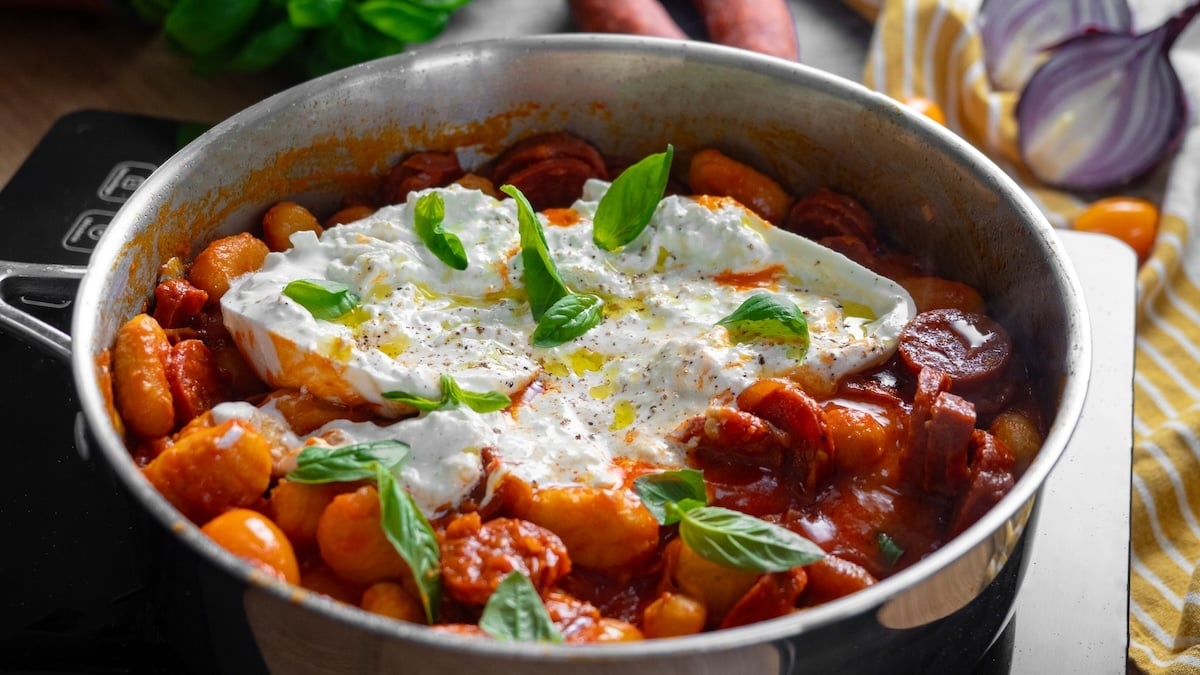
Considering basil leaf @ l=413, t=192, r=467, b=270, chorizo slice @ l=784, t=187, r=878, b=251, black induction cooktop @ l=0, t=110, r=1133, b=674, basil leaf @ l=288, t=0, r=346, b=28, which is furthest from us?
basil leaf @ l=288, t=0, r=346, b=28

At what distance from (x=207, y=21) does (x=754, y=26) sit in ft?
5.71

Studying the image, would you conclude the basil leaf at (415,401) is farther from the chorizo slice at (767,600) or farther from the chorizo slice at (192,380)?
the chorizo slice at (767,600)

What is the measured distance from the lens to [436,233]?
108 inches

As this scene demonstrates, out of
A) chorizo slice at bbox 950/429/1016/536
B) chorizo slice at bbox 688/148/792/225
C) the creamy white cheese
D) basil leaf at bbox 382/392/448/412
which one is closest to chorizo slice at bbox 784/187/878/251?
chorizo slice at bbox 688/148/792/225

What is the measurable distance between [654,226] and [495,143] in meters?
0.61

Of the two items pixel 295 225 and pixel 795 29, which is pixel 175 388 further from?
pixel 795 29

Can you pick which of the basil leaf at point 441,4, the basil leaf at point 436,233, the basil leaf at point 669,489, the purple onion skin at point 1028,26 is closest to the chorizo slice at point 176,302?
the basil leaf at point 436,233

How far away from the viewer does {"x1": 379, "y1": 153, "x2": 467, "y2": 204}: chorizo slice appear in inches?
123

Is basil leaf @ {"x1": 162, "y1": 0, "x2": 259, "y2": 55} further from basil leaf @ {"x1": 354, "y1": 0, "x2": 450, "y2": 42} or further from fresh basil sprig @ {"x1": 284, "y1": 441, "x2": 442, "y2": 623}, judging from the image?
fresh basil sprig @ {"x1": 284, "y1": 441, "x2": 442, "y2": 623}

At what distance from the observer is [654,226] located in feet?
9.46

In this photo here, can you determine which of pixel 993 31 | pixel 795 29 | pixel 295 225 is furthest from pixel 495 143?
pixel 993 31

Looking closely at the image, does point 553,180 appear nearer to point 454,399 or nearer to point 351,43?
point 454,399

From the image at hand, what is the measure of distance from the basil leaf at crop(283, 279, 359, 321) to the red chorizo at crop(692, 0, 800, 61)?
5.99ft

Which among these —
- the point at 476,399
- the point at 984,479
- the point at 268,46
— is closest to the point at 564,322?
the point at 476,399
